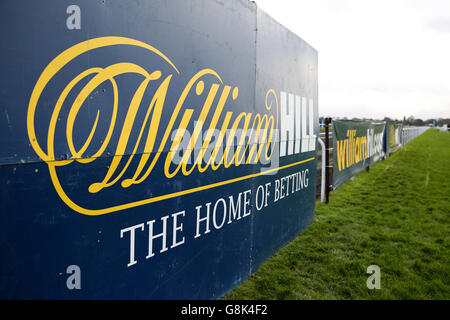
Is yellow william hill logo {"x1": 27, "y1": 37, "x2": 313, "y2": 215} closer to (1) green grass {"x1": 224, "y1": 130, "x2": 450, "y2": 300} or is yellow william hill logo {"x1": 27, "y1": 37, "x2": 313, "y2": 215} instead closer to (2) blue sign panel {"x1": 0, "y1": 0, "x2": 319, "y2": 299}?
(2) blue sign panel {"x1": 0, "y1": 0, "x2": 319, "y2": 299}

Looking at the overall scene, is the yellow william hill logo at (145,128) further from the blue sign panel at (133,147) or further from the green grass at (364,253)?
the green grass at (364,253)

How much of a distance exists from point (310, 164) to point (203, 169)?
3006mm

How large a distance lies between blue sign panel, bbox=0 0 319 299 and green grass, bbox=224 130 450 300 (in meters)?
0.45

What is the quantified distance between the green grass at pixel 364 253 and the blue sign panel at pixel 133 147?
0.45 meters

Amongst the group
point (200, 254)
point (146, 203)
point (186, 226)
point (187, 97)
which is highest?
point (187, 97)

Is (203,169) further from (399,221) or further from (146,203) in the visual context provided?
(399,221)

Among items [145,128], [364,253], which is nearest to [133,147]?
[145,128]

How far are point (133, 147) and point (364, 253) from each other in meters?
3.49

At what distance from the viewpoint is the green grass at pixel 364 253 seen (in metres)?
3.36

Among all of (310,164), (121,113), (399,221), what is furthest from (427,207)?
(121,113)

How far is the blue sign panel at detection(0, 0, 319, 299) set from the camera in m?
1.53

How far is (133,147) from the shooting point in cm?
206

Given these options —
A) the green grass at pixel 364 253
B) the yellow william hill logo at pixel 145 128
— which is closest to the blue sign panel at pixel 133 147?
the yellow william hill logo at pixel 145 128

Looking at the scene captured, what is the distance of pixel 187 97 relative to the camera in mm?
2512
